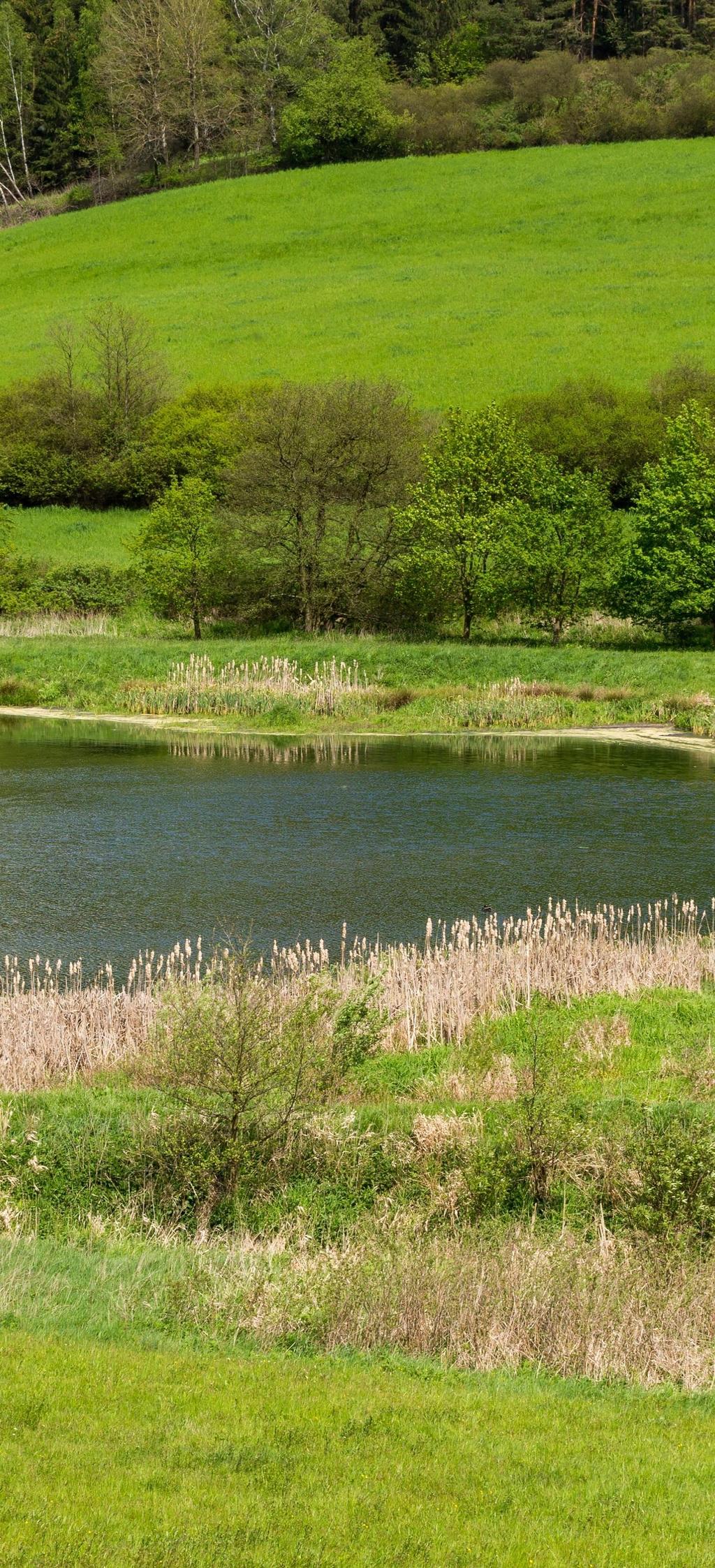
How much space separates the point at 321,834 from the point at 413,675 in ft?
67.3

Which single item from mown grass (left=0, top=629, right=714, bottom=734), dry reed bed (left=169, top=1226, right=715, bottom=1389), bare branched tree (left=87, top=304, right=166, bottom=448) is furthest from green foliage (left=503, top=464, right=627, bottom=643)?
dry reed bed (left=169, top=1226, right=715, bottom=1389)

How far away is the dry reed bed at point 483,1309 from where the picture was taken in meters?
10.1

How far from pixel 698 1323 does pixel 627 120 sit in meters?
124

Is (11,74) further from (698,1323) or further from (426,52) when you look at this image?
(698,1323)

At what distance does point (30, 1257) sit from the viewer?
446 inches

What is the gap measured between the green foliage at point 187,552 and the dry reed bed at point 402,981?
37232 millimetres

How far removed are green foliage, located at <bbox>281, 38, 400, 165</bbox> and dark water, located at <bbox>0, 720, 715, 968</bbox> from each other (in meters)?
97.3

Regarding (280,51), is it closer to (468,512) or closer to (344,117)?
(344,117)

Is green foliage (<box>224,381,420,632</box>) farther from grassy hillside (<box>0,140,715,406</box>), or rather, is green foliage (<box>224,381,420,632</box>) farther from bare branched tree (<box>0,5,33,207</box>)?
bare branched tree (<box>0,5,33,207</box>)

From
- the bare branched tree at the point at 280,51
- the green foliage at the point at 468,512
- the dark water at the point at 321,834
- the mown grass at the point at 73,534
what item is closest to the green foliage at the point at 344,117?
the bare branched tree at the point at 280,51

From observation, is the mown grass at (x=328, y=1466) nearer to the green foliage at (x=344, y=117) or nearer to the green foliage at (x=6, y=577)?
the green foliage at (x=6, y=577)

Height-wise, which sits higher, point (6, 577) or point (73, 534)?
point (6, 577)

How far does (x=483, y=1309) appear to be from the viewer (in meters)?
10.5

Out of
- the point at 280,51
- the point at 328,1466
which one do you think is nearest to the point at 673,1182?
the point at 328,1466
